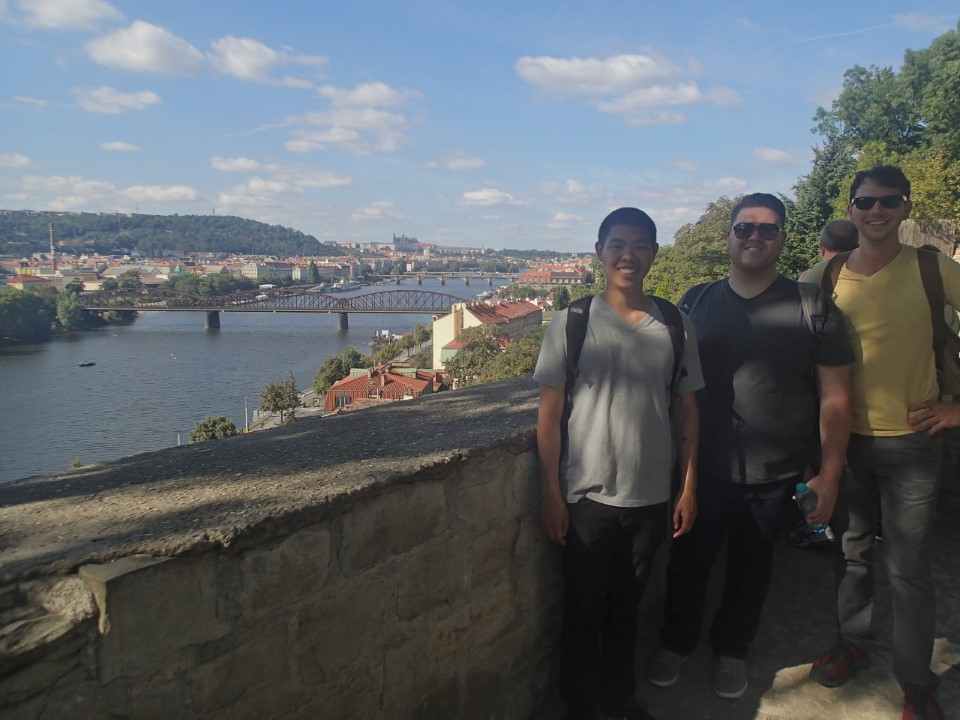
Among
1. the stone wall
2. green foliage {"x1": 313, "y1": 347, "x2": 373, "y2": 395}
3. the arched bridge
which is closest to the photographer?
the stone wall

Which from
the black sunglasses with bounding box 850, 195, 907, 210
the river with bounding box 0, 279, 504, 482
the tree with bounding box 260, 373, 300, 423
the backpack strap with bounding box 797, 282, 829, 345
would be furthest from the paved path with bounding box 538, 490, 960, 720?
the tree with bounding box 260, 373, 300, 423

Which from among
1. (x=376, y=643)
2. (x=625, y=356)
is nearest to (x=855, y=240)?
(x=625, y=356)

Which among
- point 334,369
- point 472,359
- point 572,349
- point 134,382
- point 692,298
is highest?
point 692,298

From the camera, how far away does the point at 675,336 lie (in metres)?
1.51

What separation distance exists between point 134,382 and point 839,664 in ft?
143

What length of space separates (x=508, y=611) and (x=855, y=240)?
76.4 inches

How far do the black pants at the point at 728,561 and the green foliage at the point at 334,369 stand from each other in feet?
113

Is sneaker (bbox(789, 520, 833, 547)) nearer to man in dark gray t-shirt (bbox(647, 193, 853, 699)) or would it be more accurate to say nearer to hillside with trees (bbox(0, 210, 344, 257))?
man in dark gray t-shirt (bbox(647, 193, 853, 699))

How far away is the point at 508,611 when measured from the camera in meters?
1.60

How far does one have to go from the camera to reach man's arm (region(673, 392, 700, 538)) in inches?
63.3

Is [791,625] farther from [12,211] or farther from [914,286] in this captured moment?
[12,211]

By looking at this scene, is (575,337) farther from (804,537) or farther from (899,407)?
(804,537)

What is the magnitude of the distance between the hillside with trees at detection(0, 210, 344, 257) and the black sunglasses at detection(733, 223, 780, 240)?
152m

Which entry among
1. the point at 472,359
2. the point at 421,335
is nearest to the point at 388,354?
the point at 421,335
